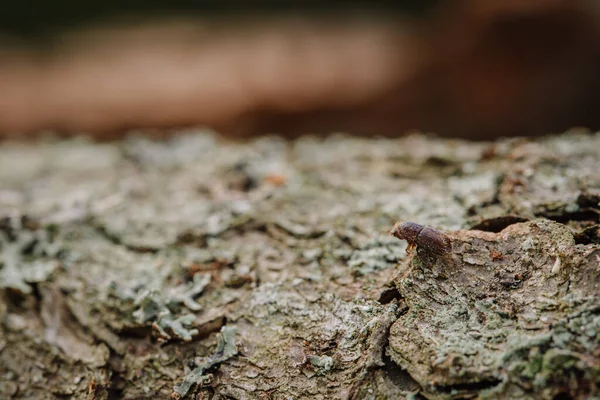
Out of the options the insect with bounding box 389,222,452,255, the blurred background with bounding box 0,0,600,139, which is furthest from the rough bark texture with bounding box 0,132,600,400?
the blurred background with bounding box 0,0,600,139

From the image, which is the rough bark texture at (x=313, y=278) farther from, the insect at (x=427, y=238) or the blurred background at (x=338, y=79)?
the blurred background at (x=338, y=79)

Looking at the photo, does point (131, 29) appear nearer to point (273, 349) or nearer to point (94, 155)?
point (94, 155)

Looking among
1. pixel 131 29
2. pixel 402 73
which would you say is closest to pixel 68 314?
pixel 402 73

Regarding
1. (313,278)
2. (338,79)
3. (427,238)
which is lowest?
(313,278)

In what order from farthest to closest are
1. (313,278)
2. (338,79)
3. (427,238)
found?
(338,79) → (313,278) → (427,238)

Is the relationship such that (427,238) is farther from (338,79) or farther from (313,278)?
(338,79)

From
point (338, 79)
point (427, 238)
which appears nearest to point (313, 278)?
point (427, 238)

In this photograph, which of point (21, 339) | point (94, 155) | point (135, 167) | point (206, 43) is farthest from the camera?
point (206, 43)

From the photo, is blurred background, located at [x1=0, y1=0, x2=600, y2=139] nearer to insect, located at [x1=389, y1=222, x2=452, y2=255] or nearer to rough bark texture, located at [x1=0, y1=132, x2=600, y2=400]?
rough bark texture, located at [x1=0, y1=132, x2=600, y2=400]
